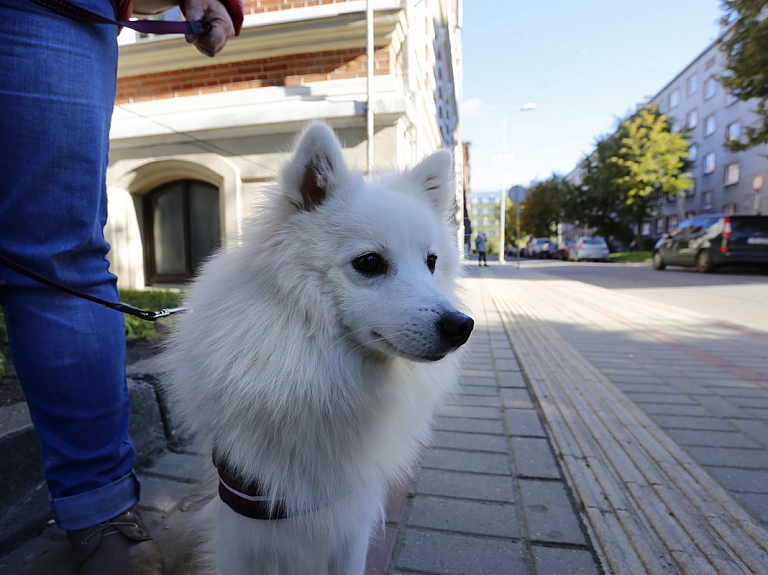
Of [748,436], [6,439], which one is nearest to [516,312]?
[748,436]

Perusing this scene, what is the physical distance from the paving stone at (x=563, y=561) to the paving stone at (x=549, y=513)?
5 cm

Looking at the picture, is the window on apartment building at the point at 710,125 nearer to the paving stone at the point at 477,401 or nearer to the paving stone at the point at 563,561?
the paving stone at the point at 477,401

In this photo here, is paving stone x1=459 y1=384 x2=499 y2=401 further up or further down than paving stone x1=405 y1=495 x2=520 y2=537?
further up

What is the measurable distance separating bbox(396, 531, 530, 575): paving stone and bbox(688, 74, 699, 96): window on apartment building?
1876 inches

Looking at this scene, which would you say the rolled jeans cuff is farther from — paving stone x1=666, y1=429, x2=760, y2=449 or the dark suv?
the dark suv

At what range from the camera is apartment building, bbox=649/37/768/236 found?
1209 inches

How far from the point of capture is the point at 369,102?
5828 mm

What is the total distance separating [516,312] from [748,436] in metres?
4.40

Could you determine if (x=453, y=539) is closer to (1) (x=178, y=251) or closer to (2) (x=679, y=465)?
(2) (x=679, y=465)

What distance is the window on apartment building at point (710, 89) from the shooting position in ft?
114

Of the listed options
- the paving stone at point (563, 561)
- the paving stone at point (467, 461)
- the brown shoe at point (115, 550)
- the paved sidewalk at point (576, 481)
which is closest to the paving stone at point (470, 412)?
the paved sidewalk at point (576, 481)

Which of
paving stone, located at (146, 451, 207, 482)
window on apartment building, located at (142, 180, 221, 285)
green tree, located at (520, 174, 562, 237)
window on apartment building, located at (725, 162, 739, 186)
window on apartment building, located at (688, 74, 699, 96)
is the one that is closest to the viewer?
paving stone, located at (146, 451, 207, 482)

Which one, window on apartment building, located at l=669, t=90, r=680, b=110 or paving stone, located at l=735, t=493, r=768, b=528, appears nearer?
paving stone, located at l=735, t=493, r=768, b=528

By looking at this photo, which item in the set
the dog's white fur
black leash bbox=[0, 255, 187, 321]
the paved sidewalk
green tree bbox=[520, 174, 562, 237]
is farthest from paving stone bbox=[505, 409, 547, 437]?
green tree bbox=[520, 174, 562, 237]
